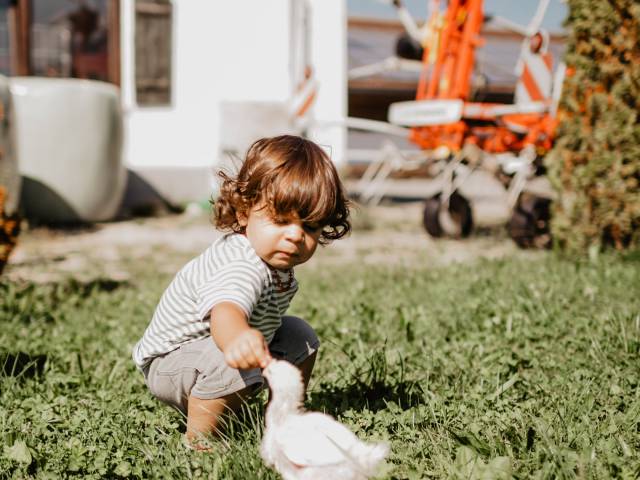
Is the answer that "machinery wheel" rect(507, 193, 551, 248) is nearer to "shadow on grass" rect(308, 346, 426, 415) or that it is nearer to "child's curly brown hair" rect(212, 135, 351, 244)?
"shadow on grass" rect(308, 346, 426, 415)

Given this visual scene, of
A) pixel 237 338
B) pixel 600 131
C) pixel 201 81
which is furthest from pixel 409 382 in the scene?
pixel 201 81

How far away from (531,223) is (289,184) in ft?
14.2

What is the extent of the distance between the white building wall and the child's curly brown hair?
7891 mm

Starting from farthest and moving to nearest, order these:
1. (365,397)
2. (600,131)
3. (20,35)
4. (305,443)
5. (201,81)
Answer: (201,81) < (20,35) < (600,131) < (365,397) < (305,443)

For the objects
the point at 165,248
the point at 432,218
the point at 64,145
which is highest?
the point at 64,145

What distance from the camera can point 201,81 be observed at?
396 inches

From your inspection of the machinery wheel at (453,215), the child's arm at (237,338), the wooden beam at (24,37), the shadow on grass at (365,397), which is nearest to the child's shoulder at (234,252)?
the child's arm at (237,338)

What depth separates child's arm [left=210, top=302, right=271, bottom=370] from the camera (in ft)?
5.70

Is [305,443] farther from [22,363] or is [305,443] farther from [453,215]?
[453,215]

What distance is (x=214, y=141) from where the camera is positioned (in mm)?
10117

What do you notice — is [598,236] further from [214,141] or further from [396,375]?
[214,141]

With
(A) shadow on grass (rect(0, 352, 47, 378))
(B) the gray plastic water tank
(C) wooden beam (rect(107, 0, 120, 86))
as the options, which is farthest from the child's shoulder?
(C) wooden beam (rect(107, 0, 120, 86))

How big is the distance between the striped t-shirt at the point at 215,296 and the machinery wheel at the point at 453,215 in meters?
4.75

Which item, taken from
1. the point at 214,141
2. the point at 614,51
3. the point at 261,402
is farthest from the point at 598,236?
the point at 214,141
